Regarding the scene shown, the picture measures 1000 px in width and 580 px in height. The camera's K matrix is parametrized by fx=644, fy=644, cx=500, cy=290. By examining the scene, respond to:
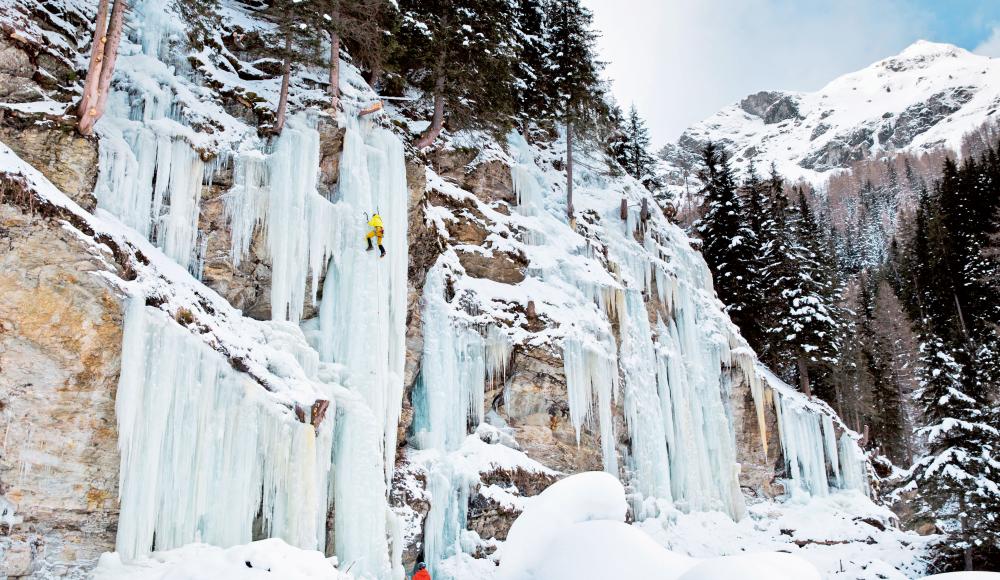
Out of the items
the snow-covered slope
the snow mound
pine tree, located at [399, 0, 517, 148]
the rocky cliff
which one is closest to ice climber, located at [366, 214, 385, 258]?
the rocky cliff

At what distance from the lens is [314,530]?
917 cm

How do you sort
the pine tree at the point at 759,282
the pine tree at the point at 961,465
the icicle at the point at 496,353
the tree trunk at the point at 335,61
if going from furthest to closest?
1. the pine tree at the point at 759,282
2. the icicle at the point at 496,353
3. the pine tree at the point at 961,465
4. the tree trunk at the point at 335,61

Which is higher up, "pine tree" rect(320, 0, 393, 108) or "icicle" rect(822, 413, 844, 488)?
"pine tree" rect(320, 0, 393, 108)

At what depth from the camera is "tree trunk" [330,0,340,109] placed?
14336mm

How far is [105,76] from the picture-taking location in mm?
10117

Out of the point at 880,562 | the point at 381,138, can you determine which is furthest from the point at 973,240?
the point at 381,138

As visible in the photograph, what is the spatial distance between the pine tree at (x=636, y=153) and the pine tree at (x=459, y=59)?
10051 mm

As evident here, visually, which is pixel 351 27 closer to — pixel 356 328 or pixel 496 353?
pixel 356 328

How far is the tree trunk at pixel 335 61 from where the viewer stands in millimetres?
14336

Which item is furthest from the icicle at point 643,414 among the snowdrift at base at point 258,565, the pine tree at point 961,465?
the snowdrift at base at point 258,565

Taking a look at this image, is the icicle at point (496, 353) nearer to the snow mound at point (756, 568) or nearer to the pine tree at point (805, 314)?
the snow mound at point (756, 568)

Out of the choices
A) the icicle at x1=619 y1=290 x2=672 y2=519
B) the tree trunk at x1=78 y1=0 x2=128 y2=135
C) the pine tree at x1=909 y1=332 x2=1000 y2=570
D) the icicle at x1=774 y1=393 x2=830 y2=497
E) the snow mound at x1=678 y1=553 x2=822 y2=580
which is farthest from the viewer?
the icicle at x1=774 y1=393 x2=830 y2=497

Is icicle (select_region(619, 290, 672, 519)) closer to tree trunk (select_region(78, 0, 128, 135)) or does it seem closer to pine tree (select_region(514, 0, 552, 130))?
pine tree (select_region(514, 0, 552, 130))

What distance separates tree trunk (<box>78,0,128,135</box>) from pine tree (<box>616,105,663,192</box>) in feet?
71.1
